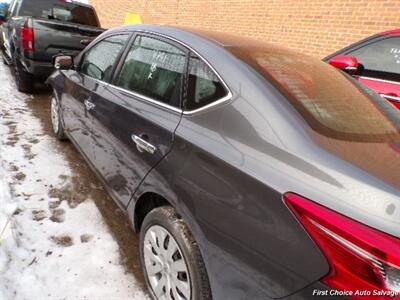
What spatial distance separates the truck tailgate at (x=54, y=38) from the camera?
5844 mm

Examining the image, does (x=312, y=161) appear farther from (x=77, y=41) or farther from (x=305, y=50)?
(x=305, y=50)

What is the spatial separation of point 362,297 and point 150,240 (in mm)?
1319

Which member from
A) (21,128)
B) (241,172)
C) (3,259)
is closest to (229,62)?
(241,172)

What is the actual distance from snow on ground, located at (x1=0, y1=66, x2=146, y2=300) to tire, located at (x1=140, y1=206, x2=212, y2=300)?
0.31 m

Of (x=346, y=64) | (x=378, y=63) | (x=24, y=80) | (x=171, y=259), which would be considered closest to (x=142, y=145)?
(x=171, y=259)

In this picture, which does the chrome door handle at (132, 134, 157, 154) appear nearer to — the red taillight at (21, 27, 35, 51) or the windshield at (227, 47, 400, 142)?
the windshield at (227, 47, 400, 142)

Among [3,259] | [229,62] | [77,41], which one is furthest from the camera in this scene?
[77,41]

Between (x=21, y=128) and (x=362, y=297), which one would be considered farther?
(x=21, y=128)

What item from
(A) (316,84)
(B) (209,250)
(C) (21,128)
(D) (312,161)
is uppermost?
(A) (316,84)

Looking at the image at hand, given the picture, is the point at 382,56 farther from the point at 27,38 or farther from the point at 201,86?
the point at 27,38

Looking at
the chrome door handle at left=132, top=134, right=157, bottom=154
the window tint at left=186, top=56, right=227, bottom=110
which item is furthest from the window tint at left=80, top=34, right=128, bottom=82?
the window tint at left=186, top=56, right=227, bottom=110

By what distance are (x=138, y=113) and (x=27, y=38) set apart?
14.5 feet

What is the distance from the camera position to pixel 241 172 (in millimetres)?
1595

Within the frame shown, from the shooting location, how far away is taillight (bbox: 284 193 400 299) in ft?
3.87
